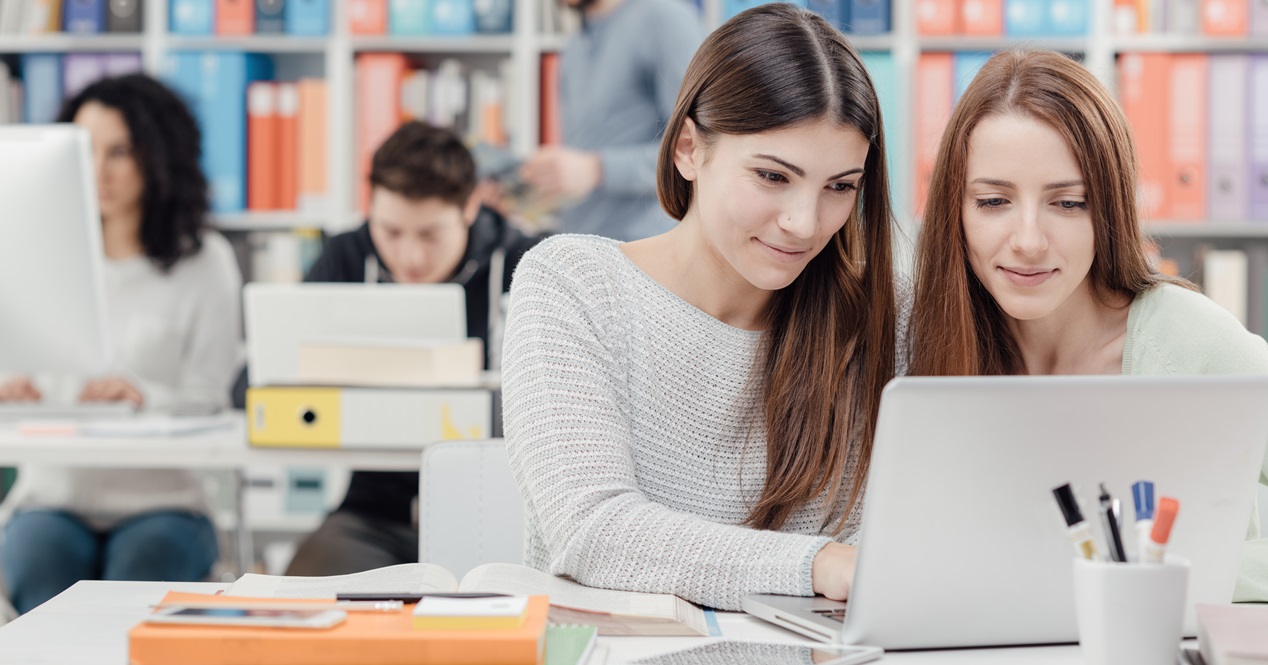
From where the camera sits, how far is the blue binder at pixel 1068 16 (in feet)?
9.52

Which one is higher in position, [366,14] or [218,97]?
[366,14]

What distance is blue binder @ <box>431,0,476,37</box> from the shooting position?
3.07 m

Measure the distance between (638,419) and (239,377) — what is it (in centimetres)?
167

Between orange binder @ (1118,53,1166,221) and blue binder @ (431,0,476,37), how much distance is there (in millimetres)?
1634

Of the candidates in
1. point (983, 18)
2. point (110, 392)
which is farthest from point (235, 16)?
point (983, 18)

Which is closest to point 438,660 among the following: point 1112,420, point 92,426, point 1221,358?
point 1112,420

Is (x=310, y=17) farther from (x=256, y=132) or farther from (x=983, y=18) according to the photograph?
(x=983, y=18)

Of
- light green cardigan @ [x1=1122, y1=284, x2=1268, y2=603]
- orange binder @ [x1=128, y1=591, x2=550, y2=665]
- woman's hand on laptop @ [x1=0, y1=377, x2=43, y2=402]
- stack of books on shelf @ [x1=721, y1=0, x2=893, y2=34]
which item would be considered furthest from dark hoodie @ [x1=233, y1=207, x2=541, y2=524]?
orange binder @ [x1=128, y1=591, x2=550, y2=665]

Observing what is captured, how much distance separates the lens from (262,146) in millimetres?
3105

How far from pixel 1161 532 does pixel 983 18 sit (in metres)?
2.52

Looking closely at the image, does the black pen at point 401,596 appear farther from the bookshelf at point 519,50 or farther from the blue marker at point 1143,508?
A: the bookshelf at point 519,50

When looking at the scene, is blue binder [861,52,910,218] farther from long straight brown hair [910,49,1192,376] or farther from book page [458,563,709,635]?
book page [458,563,709,635]

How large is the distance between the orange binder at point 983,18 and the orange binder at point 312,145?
1.64 metres

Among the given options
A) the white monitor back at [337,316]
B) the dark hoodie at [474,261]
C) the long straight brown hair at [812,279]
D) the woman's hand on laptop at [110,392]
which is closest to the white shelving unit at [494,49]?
the dark hoodie at [474,261]
